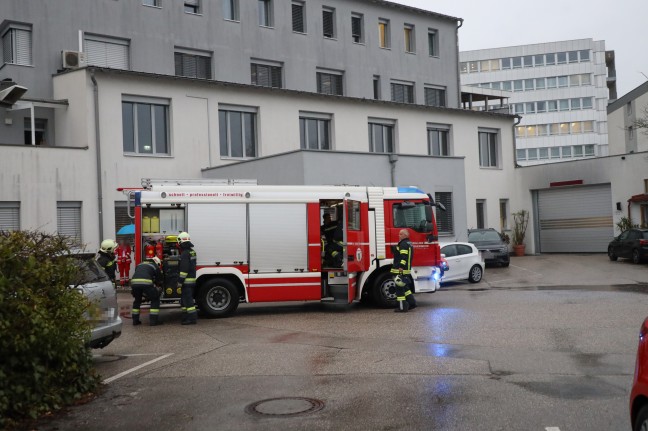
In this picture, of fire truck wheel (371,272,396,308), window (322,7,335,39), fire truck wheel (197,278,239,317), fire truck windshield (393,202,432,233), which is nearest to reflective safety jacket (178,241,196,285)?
→ fire truck wheel (197,278,239,317)

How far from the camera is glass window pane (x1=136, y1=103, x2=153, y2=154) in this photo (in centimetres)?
2455

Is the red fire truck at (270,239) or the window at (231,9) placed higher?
the window at (231,9)

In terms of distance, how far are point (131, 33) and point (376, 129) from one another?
11.1 meters

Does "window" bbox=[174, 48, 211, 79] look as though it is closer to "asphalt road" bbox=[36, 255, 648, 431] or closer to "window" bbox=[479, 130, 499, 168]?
"window" bbox=[479, 130, 499, 168]

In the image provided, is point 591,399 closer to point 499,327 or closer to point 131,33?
point 499,327

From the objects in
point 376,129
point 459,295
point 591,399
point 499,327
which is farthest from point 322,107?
point 591,399

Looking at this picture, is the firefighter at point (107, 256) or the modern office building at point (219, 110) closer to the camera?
the firefighter at point (107, 256)

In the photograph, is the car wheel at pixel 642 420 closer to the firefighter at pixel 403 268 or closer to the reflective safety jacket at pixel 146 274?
the firefighter at pixel 403 268

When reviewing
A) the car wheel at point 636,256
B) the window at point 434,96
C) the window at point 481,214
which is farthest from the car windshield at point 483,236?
the window at point 434,96

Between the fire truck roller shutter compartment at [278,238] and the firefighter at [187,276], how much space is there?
4.70 feet

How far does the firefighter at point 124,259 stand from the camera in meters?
21.9

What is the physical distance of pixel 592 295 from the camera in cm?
1711

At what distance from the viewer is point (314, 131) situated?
2919 cm

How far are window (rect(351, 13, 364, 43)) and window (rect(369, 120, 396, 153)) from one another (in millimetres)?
6281
